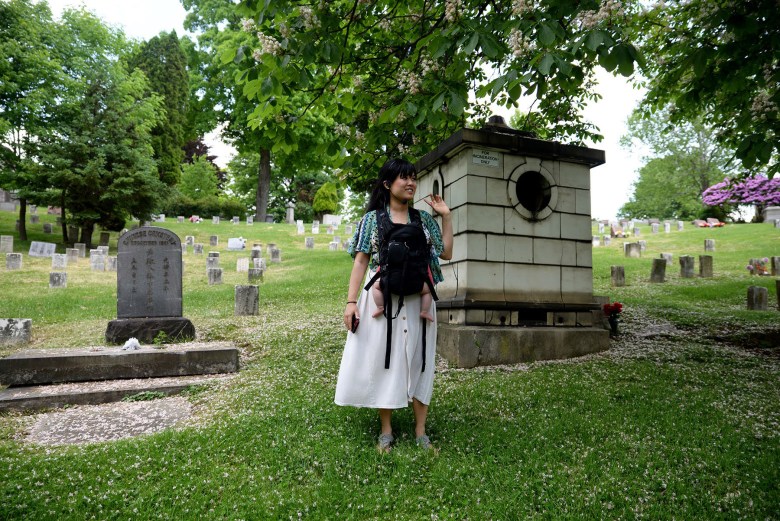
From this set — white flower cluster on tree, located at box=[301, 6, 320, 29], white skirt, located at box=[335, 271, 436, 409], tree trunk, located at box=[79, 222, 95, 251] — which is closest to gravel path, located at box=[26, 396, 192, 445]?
white skirt, located at box=[335, 271, 436, 409]

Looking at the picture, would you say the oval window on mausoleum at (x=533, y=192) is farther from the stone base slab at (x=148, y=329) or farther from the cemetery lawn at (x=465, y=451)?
the stone base slab at (x=148, y=329)

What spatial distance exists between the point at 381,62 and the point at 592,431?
19.9ft

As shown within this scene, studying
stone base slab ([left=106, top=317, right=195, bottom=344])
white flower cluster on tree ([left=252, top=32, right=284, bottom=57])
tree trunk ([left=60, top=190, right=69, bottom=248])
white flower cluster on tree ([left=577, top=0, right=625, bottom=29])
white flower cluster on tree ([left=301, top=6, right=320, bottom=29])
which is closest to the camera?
white flower cluster on tree ([left=577, top=0, right=625, bottom=29])

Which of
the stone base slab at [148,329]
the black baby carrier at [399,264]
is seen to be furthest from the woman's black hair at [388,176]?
the stone base slab at [148,329]

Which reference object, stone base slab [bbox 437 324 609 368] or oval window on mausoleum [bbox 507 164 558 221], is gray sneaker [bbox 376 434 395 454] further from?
oval window on mausoleum [bbox 507 164 558 221]

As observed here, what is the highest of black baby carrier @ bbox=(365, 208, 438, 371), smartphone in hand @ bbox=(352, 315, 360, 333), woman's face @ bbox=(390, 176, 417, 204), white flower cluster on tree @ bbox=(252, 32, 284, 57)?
white flower cluster on tree @ bbox=(252, 32, 284, 57)

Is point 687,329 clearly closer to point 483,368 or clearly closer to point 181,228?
point 483,368

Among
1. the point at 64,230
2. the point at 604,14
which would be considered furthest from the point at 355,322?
the point at 64,230

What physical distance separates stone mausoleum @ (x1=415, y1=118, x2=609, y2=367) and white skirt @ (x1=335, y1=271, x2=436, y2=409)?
122 inches

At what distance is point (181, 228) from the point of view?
3225 centimetres

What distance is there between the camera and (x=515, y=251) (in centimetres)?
736

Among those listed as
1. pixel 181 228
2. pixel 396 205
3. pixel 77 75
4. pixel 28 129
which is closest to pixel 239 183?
pixel 181 228

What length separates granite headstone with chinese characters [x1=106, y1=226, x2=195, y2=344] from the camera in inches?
332

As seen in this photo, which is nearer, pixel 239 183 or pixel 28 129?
pixel 28 129
